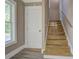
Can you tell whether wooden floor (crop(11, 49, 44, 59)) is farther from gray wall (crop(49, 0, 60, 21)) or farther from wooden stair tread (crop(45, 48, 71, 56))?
Result: gray wall (crop(49, 0, 60, 21))

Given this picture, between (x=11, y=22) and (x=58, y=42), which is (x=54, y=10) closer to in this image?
(x=58, y=42)

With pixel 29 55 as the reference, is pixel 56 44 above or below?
above

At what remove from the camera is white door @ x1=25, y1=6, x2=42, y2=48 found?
656cm

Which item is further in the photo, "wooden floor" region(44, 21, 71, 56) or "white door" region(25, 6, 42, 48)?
"white door" region(25, 6, 42, 48)

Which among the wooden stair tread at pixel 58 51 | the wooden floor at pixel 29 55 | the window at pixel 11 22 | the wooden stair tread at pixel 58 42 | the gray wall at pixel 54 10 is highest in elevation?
the gray wall at pixel 54 10

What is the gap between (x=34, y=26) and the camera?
6.65 metres

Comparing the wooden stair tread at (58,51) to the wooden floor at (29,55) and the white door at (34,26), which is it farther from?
the white door at (34,26)

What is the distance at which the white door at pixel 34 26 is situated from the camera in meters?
6.56

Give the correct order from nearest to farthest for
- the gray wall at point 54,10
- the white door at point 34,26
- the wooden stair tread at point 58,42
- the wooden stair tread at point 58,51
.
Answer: the wooden stair tread at point 58,51 → the wooden stair tread at point 58,42 → the white door at point 34,26 → the gray wall at point 54,10

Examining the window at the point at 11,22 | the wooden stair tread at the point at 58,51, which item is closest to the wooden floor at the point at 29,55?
the wooden stair tread at the point at 58,51

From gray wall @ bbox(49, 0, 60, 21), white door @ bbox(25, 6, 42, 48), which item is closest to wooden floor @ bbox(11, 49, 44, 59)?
white door @ bbox(25, 6, 42, 48)

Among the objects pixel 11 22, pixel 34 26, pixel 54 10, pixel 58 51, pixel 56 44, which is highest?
pixel 54 10

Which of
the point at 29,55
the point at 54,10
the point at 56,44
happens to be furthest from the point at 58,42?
the point at 54,10
